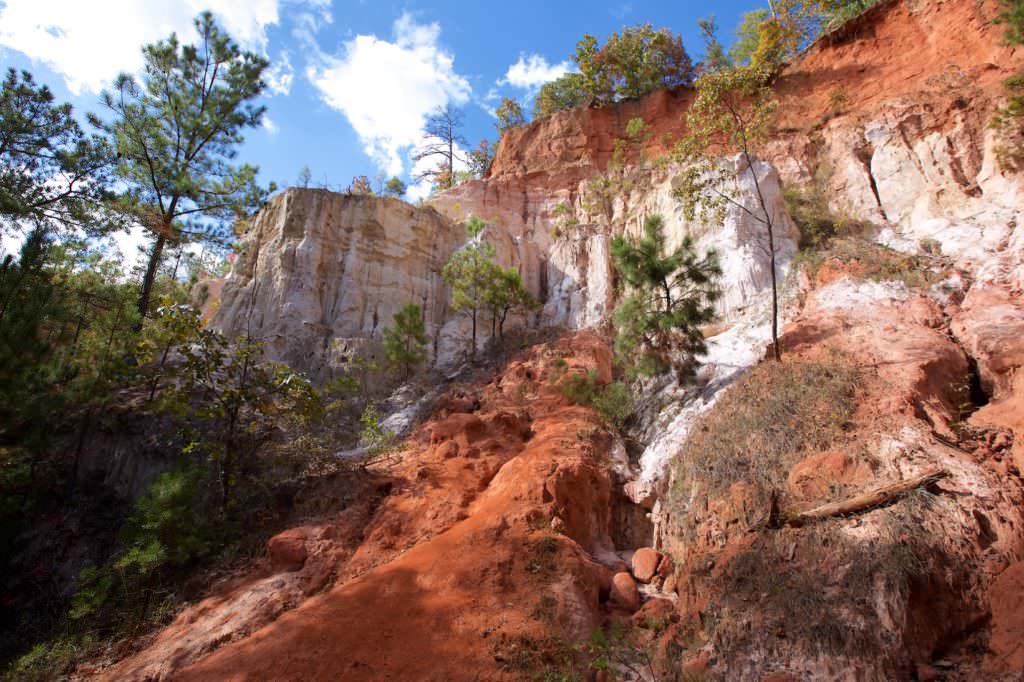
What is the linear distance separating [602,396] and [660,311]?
232 centimetres

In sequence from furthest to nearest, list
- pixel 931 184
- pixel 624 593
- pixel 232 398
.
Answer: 1. pixel 931 184
2. pixel 232 398
3. pixel 624 593

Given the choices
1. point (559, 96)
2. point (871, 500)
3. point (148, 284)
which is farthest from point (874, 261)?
point (559, 96)

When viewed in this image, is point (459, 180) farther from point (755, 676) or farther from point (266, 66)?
point (755, 676)

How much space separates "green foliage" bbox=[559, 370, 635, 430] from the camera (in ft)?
40.0

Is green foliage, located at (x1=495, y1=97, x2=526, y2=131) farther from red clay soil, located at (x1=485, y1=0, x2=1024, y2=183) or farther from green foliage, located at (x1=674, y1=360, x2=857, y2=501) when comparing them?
green foliage, located at (x1=674, y1=360, x2=857, y2=501)

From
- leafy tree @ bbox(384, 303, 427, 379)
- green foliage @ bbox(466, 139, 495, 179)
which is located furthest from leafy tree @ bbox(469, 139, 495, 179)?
leafy tree @ bbox(384, 303, 427, 379)

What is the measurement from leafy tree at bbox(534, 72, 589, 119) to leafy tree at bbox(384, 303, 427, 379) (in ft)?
51.1

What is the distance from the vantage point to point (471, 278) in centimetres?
1952

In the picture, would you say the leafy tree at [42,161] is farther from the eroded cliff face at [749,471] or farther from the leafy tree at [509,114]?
the leafy tree at [509,114]

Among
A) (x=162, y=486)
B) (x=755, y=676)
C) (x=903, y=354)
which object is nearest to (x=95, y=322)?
(x=162, y=486)

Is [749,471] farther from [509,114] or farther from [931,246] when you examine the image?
[509,114]

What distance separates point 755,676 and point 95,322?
1560 centimetres

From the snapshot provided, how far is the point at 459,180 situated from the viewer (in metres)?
29.8

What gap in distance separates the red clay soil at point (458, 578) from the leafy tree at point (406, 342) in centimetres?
647
